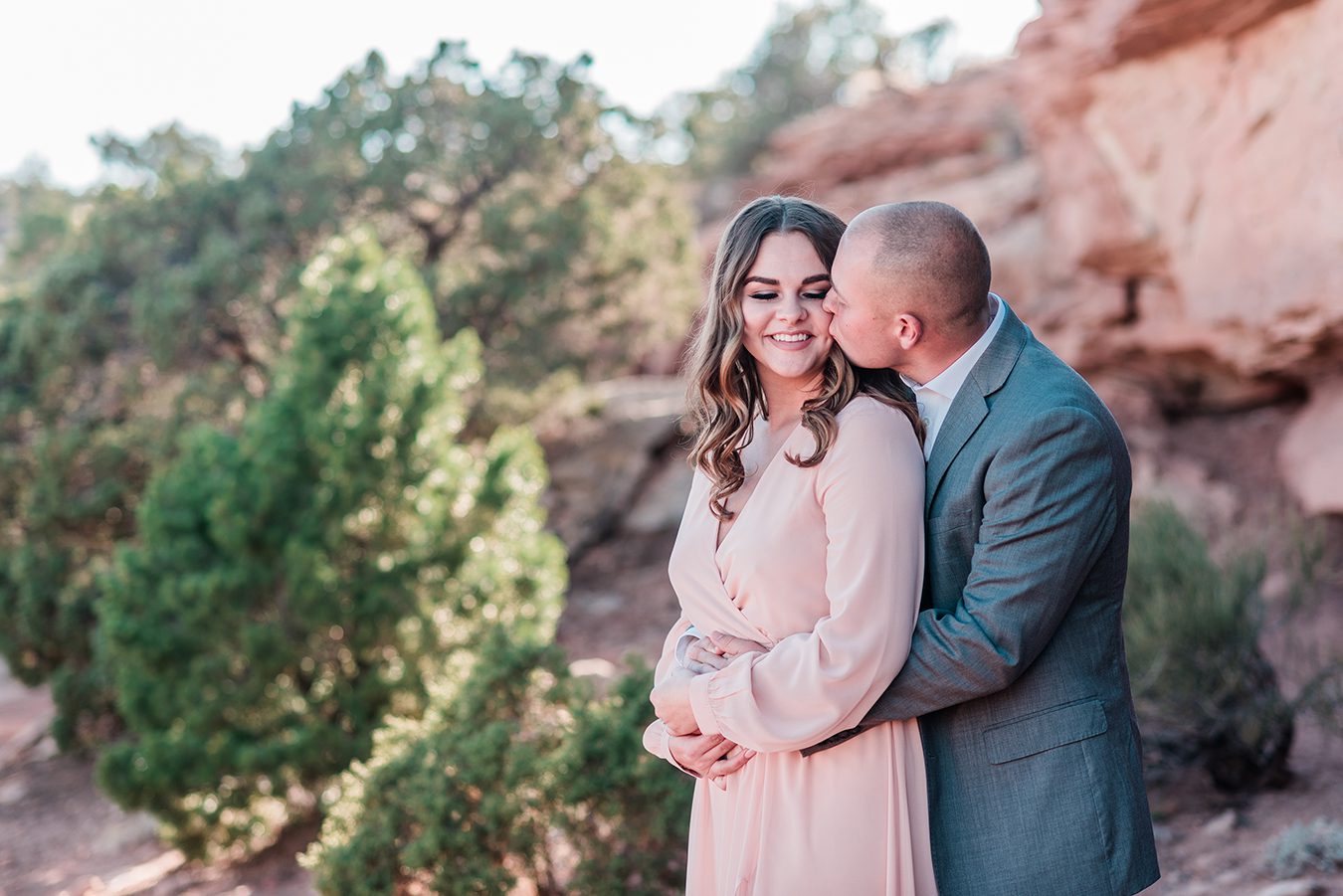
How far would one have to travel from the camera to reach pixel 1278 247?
707 centimetres

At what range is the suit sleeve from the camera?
210cm

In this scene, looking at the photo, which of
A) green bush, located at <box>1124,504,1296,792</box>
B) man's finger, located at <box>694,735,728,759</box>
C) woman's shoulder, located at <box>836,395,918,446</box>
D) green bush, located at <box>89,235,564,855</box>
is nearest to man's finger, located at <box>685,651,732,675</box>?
man's finger, located at <box>694,735,728,759</box>

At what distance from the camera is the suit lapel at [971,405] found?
228 centimetres

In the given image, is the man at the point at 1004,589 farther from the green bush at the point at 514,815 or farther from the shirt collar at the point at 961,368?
the green bush at the point at 514,815

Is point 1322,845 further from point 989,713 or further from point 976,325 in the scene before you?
point 976,325

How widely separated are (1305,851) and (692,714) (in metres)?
3.01

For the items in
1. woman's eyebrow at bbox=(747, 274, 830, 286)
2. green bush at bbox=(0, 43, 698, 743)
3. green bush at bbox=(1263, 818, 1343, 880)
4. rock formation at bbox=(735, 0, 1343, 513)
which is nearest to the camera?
woman's eyebrow at bbox=(747, 274, 830, 286)

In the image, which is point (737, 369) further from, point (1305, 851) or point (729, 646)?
point (1305, 851)

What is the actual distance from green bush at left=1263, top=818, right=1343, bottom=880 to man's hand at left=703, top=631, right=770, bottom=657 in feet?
9.61

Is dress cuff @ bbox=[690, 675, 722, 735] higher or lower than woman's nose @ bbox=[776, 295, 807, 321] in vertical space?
lower

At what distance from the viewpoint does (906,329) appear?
232cm

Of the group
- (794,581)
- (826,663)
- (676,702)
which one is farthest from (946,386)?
(676,702)

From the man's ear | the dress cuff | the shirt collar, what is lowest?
the dress cuff

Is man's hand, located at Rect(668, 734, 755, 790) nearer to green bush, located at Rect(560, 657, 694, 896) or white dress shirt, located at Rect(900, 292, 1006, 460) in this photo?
white dress shirt, located at Rect(900, 292, 1006, 460)
